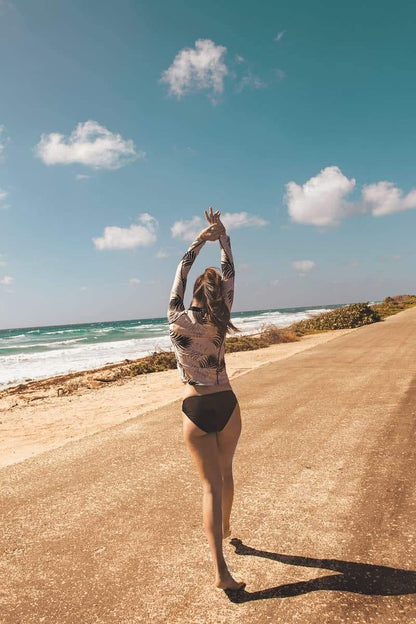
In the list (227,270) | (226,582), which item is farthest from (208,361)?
(226,582)

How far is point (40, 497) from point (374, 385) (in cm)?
701

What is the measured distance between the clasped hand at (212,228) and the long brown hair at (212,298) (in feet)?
1.21

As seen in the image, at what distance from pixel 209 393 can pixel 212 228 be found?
129 cm

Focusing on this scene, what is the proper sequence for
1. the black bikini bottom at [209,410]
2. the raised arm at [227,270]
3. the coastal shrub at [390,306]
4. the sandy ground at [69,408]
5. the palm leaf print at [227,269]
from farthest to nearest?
the coastal shrub at [390,306]
the sandy ground at [69,408]
the palm leaf print at [227,269]
the raised arm at [227,270]
the black bikini bottom at [209,410]

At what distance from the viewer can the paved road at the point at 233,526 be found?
2.72 metres

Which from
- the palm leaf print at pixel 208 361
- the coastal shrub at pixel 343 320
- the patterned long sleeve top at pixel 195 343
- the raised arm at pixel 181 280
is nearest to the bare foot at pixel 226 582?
the patterned long sleeve top at pixel 195 343

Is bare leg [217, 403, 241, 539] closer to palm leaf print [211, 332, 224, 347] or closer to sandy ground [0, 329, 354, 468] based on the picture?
palm leaf print [211, 332, 224, 347]

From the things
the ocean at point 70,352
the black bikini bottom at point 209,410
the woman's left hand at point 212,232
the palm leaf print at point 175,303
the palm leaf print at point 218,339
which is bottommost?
the ocean at point 70,352

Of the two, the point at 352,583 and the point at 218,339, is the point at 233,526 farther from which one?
the point at 218,339

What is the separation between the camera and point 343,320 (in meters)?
31.8

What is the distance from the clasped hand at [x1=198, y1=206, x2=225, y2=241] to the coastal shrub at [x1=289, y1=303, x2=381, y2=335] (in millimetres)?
27522

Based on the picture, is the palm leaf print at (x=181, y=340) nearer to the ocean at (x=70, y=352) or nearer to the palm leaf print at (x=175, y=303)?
the palm leaf print at (x=175, y=303)

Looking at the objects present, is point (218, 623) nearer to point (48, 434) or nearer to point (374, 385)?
point (48, 434)

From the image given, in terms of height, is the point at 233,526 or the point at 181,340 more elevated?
the point at 181,340
